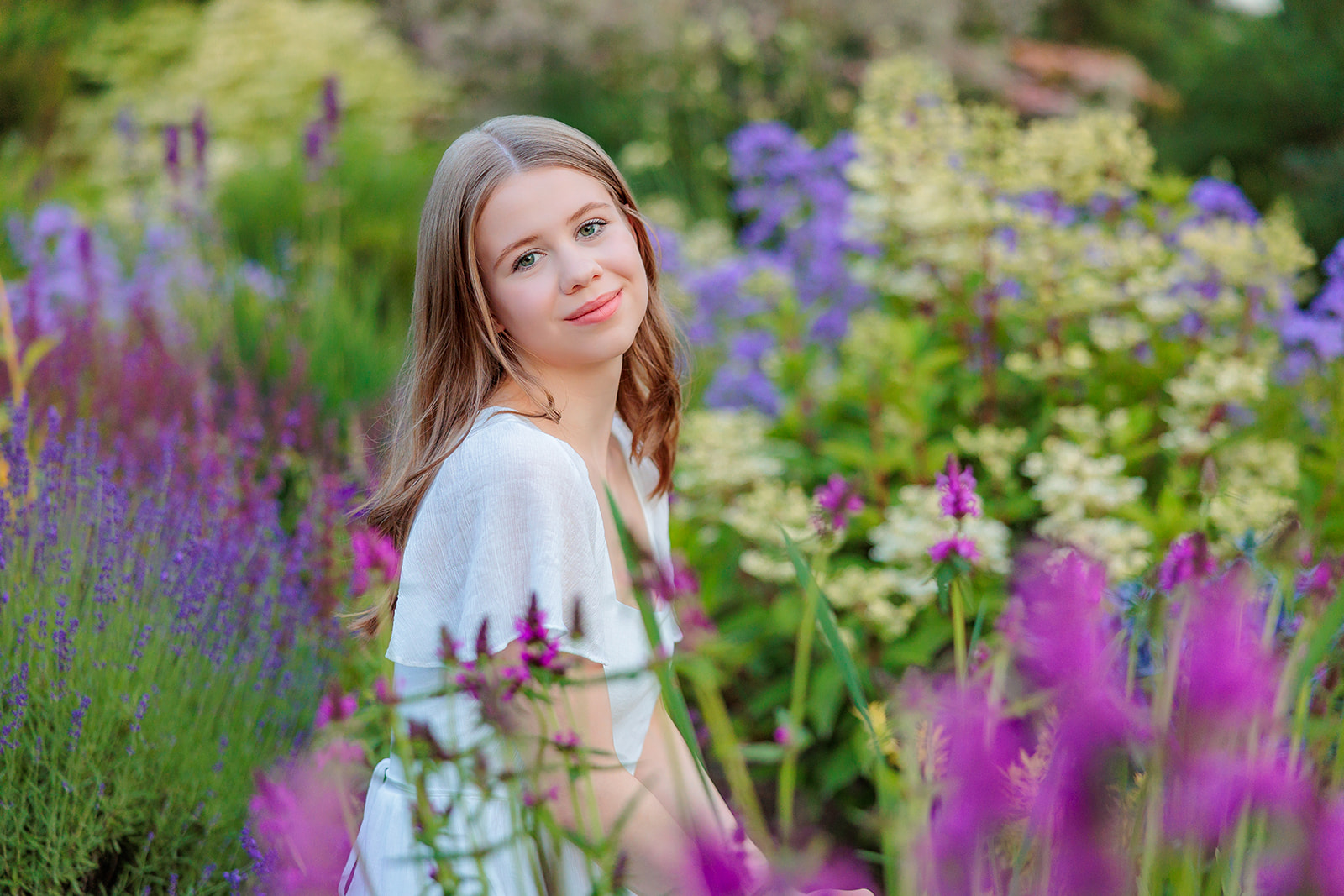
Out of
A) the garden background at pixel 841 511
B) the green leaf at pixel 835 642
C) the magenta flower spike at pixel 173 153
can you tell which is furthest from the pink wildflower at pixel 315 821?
the magenta flower spike at pixel 173 153

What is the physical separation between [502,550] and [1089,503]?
1557 mm

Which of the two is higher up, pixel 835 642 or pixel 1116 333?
pixel 835 642

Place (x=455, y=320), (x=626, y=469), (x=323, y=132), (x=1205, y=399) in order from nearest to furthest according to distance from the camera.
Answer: (x=455, y=320) → (x=626, y=469) → (x=1205, y=399) → (x=323, y=132)

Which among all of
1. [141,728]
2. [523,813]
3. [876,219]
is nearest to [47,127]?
[876,219]

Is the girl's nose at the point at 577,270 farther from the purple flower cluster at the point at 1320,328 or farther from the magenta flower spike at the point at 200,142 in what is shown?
the magenta flower spike at the point at 200,142

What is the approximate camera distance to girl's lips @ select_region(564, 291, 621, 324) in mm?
1543

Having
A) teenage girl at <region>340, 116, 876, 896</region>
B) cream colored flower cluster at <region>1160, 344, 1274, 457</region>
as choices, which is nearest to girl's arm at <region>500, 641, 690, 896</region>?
teenage girl at <region>340, 116, 876, 896</region>

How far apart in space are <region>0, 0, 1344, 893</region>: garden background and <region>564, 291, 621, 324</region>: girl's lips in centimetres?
48

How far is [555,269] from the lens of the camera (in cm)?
153

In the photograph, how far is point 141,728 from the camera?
62.4 inches

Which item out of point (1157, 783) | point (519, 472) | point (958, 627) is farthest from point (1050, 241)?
point (1157, 783)

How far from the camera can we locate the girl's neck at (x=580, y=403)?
1.58m

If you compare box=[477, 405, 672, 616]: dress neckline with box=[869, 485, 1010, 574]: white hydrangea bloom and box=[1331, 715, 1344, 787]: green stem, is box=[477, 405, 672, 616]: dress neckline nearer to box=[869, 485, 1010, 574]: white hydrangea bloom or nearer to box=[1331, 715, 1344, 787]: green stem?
box=[869, 485, 1010, 574]: white hydrangea bloom

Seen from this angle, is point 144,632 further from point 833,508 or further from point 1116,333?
point 1116,333
